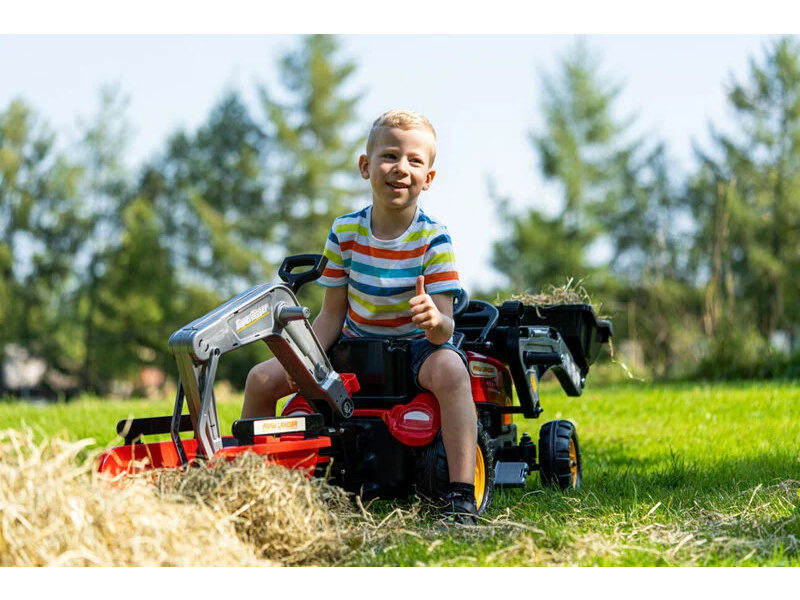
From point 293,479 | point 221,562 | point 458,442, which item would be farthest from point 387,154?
point 221,562

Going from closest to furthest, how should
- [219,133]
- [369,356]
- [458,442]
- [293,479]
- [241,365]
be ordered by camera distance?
[293,479] → [458,442] → [369,356] → [241,365] → [219,133]

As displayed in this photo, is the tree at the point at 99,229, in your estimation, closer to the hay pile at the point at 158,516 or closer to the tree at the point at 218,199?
the tree at the point at 218,199

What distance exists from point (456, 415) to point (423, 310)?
43 centimetres

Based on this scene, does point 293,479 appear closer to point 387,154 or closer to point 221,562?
point 221,562

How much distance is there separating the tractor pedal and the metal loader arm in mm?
871

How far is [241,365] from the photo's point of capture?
106ft

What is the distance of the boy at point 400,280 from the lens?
3643 millimetres

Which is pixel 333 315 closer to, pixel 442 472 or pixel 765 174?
pixel 442 472

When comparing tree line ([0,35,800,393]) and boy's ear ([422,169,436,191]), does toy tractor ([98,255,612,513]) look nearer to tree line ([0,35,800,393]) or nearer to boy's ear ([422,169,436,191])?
boy's ear ([422,169,436,191])

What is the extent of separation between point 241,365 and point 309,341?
29.1 metres

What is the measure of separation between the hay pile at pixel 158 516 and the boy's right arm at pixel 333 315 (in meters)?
1.02

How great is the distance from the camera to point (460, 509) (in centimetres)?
355

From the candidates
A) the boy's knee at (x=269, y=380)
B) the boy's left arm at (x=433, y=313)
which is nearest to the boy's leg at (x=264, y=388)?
the boy's knee at (x=269, y=380)

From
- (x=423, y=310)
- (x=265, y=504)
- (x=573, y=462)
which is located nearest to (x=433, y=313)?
(x=423, y=310)
